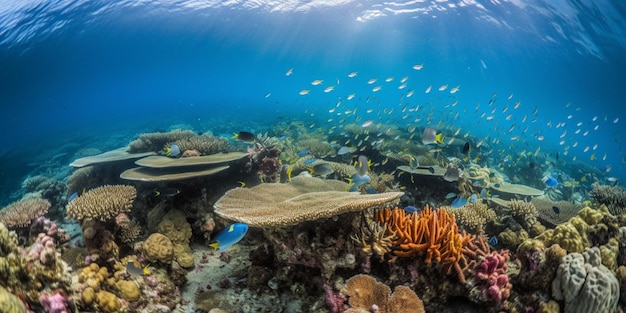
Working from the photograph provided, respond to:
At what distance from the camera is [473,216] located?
7035mm

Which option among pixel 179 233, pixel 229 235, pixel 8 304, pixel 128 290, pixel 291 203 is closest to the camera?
pixel 8 304

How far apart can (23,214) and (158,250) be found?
3361 millimetres

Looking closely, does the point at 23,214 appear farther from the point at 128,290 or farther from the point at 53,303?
the point at 53,303

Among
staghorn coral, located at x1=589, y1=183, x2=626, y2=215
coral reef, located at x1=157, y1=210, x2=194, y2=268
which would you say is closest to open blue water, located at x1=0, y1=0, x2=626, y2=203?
staghorn coral, located at x1=589, y1=183, x2=626, y2=215

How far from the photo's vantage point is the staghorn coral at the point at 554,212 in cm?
827

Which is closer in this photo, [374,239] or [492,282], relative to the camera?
[492,282]

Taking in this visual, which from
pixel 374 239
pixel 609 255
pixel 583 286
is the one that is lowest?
pixel 609 255

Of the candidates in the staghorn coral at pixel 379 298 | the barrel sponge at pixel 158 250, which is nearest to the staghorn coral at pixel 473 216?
the staghorn coral at pixel 379 298

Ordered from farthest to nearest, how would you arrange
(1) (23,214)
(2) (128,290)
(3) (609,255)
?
(1) (23,214)
(3) (609,255)
(2) (128,290)

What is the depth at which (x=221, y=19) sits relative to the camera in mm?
39656

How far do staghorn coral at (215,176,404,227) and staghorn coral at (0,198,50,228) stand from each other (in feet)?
13.4

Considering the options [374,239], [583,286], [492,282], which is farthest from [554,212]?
[374,239]

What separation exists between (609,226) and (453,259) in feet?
12.6

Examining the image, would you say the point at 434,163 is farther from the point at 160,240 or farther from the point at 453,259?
the point at 160,240
